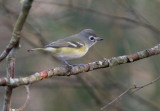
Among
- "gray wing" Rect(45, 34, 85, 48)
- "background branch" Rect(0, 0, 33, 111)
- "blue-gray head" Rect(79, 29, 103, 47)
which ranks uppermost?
"blue-gray head" Rect(79, 29, 103, 47)

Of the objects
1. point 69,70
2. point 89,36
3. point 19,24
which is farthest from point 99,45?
point 19,24

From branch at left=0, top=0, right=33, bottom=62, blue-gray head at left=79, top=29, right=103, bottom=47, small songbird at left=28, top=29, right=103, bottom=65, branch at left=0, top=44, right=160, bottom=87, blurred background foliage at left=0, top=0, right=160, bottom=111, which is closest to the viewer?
branch at left=0, top=0, right=33, bottom=62

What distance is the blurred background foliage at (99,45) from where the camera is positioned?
617cm

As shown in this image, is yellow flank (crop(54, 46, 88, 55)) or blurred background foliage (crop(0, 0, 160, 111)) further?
blurred background foliage (crop(0, 0, 160, 111))

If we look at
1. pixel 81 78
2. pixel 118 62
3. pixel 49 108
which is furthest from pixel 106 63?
pixel 49 108

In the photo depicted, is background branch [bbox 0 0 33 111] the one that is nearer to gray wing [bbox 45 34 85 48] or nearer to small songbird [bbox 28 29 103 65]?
small songbird [bbox 28 29 103 65]

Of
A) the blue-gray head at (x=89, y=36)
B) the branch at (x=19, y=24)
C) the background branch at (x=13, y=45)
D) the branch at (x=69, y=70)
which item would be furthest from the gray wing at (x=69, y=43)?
the branch at (x=19, y=24)

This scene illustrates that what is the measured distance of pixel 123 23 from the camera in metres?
6.69

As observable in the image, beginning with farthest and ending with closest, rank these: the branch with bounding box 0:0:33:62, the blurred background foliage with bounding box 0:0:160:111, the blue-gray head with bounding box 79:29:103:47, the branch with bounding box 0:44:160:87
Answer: the blurred background foliage with bounding box 0:0:160:111 < the blue-gray head with bounding box 79:29:103:47 < the branch with bounding box 0:44:160:87 < the branch with bounding box 0:0:33:62

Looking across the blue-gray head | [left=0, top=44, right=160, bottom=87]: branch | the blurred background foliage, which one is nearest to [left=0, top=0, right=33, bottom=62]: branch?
[left=0, top=44, right=160, bottom=87]: branch

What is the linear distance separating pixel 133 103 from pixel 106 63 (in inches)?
143

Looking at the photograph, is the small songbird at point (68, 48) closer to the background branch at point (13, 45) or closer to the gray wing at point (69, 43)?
the gray wing at point (69, 43)

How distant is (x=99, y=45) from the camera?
7004 millimetres

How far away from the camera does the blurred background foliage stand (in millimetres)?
6172
